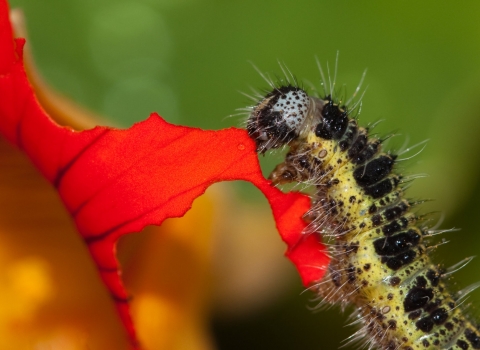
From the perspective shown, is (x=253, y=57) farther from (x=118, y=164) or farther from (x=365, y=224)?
(x=118, y=164)

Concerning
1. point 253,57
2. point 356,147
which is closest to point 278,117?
point 356,147

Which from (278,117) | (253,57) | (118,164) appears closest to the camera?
(118,164)

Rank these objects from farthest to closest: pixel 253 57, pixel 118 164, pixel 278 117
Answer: pixel 253 57, pixel 278 117, pixel 118 164

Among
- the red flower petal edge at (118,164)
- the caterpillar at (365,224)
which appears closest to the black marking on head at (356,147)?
the caterpillar at (365,224)

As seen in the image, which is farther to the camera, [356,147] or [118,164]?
[356,147]

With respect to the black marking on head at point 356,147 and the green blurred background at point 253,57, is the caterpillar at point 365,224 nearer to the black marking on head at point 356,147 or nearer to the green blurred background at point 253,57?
the black marking on head at point 356,147

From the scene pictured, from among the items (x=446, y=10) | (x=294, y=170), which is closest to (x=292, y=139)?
(x=294, y=170)

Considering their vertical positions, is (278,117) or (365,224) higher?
(278,117)
